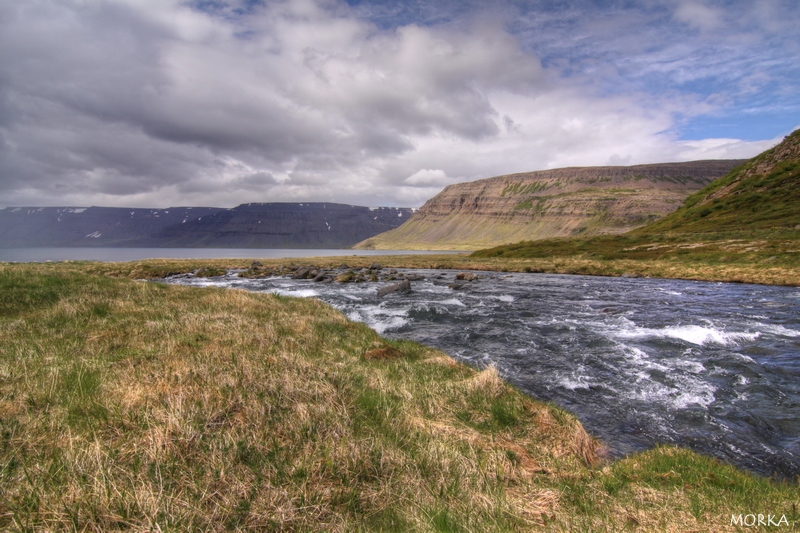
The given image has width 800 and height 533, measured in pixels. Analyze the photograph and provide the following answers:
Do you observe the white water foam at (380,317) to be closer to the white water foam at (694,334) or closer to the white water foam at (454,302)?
the white water foam at (454,302)

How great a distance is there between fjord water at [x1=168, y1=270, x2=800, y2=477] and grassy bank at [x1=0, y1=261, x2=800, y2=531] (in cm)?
183

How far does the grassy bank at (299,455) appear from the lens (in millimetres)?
3699

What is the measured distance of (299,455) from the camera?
475cm

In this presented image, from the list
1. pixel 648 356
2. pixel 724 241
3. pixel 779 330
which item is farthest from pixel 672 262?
pixel 648 356

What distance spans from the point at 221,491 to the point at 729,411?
37.2ft

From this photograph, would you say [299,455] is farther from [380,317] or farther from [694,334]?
[694,334]

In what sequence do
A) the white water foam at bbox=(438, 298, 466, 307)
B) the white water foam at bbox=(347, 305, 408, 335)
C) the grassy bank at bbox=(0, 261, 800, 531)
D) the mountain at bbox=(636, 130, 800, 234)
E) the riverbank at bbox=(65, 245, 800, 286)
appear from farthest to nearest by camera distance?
the mountain at bbox=(636, 130, 800, 234)
the riverbank at bbox=(65, 245, 800, 286)
the white water foam at bbox=(438, 298, 466, 307)
the white water foam at bbox=(347, 305, 408, 335)
the grassy bank at bbox=(0, 261, 800, 531)

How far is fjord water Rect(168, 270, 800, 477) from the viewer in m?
8.22

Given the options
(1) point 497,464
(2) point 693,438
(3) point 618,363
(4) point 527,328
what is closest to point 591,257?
(4) point 527,328

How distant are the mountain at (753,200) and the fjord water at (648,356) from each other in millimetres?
61170

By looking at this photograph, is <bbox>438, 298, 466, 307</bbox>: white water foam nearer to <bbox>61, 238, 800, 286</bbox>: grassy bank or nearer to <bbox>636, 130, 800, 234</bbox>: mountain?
<bbox>61, 238, 800, 286</bbox>: grassy bank

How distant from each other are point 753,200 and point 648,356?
10959 cm

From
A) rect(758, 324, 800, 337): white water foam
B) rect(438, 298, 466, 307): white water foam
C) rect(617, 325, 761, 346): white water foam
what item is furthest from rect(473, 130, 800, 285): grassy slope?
rect(438, 298, 466, 307): white water foam

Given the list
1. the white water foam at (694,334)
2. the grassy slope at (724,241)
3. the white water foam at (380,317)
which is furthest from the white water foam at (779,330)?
the grassy slope at (724,241)
